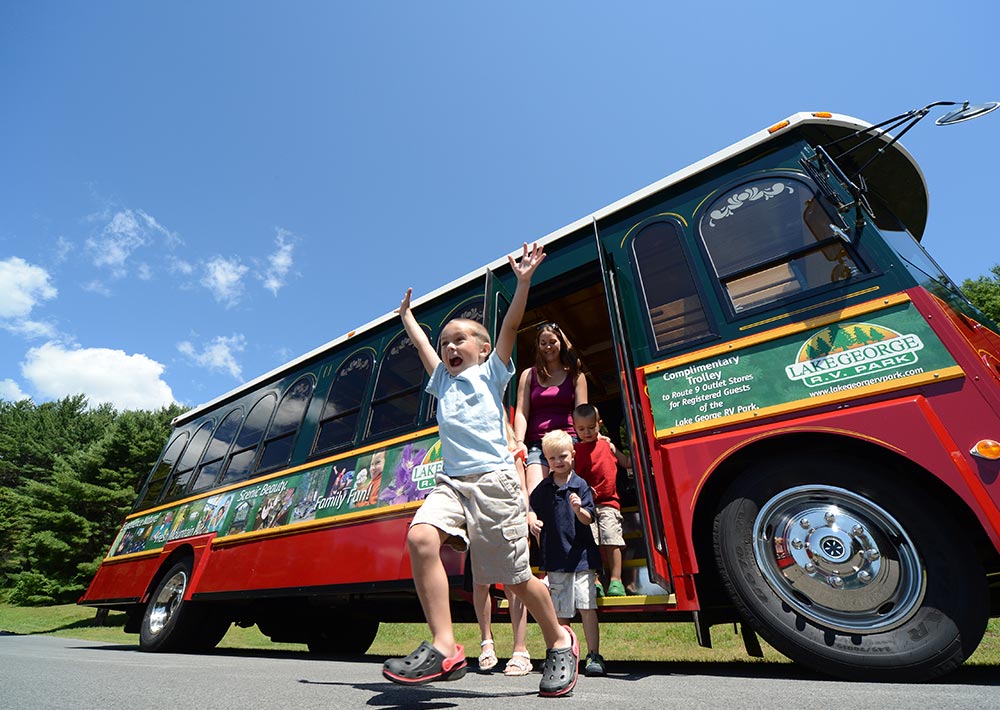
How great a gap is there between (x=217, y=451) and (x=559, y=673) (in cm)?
552

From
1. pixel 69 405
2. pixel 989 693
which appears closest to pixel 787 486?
pixel 989 693

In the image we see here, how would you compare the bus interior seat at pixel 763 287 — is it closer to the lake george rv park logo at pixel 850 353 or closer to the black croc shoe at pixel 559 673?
the lake george rv park logo at pixel 850 353

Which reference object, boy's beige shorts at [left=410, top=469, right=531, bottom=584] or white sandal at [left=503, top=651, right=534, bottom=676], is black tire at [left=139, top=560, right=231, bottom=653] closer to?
white sandal at [left=503, top=651, right=534, bottom=676]

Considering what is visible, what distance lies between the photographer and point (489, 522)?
1755mm

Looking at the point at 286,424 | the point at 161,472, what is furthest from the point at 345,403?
the point at 161,472

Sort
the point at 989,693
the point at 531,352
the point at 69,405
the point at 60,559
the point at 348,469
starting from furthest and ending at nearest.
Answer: the point at 69,405, the point at 60,559, the point at 531,352, the point at 348,469, the point at 989,693

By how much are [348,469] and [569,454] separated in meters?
2.19

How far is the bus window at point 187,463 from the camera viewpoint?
6211mm

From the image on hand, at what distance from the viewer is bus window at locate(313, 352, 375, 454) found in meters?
4.55

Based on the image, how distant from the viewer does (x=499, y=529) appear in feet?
5.76

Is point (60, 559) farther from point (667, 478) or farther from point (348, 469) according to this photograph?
point (667, 478)

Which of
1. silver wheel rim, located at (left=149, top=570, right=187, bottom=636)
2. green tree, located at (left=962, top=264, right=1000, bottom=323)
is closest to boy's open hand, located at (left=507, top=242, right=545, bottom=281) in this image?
silver wheel rim, located at (left=149, top=570, right=187, bottom=636)

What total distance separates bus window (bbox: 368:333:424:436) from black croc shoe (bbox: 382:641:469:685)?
2497 mm

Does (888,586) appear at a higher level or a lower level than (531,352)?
lower
